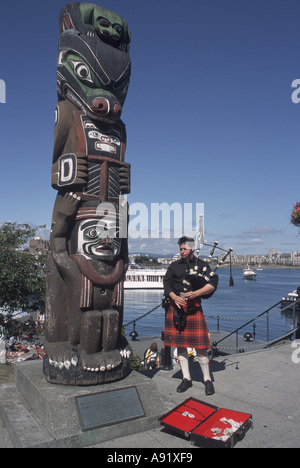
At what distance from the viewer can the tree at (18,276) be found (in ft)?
26.4

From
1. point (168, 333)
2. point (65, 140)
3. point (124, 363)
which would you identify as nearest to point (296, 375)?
point (168, 333)

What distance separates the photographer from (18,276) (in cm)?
802

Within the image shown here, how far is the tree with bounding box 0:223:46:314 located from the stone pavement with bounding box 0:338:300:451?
323 centimetres

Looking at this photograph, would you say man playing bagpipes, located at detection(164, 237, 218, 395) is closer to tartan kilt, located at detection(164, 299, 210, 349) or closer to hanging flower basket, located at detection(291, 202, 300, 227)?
tartan kilt, located at detection(164, 299, 210, 349)

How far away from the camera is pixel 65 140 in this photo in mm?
5668

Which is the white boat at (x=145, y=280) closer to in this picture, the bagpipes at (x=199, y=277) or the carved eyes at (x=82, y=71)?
the bagpipes at (x=199, y=277)

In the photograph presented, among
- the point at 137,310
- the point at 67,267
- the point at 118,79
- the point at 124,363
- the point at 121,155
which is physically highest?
the point at 118,79

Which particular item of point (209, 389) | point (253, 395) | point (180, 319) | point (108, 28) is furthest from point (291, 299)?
point (108, 28)

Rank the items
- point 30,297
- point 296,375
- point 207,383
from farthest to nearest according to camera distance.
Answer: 1. point 30,297
2. point 296,375
3. point 207,383

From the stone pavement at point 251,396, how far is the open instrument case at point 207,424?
4.6 inches

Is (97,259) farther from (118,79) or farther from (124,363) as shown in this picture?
(118,79)

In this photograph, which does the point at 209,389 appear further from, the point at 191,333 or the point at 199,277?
the point at 199,277

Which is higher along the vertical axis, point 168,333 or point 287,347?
point 168,333

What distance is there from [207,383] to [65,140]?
4299 mm
